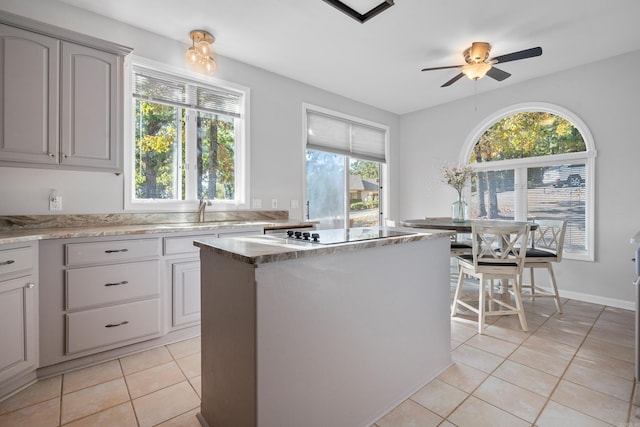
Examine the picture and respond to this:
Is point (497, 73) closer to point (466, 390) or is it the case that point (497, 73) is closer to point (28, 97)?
point (466, 390)

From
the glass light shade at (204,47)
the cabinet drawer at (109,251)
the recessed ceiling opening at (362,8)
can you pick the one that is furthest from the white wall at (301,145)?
the recessed ceiling opening at (362,8)

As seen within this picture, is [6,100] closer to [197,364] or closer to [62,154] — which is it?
[62,154]

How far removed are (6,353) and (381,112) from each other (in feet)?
16.1

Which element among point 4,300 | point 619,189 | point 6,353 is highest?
point 619,189

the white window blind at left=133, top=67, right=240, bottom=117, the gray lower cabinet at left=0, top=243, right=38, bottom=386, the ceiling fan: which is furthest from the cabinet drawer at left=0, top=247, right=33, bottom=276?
the ceiling fan

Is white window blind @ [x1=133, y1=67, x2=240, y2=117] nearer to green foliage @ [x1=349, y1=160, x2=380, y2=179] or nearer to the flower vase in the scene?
green foliage @ [x1=349, y1=160, x2=380, y2=179]

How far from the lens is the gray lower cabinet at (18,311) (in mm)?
1685

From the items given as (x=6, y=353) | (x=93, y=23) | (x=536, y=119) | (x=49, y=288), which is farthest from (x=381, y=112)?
(x=6, y=353)

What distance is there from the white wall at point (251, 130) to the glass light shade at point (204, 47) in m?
0.23

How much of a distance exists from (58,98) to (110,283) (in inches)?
52.3

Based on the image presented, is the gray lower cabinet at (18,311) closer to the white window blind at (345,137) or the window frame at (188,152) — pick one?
the window frame at (188,152)

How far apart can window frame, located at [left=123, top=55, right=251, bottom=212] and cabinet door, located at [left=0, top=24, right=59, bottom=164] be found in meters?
0.51

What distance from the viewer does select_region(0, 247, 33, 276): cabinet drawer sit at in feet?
5.50

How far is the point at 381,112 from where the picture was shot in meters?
5.00
